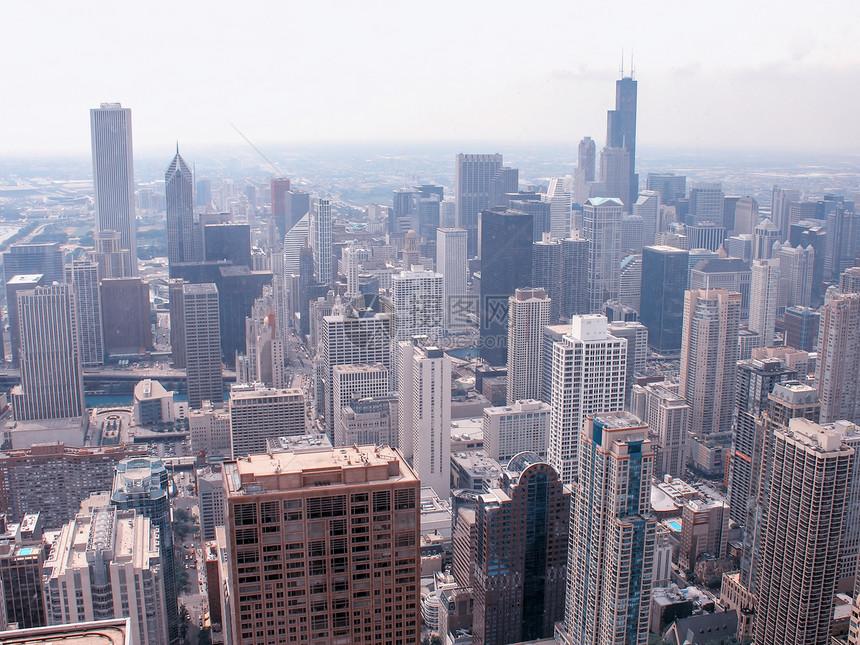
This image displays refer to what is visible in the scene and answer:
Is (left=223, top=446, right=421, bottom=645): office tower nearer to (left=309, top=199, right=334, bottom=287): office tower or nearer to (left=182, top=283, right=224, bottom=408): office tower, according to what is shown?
(left=182, top=283, right=224, bottom=408): office tower

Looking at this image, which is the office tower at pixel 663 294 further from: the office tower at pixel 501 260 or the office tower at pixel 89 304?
the office tower at pixel 89 304

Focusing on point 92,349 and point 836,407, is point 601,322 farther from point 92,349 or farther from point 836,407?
point 92,349

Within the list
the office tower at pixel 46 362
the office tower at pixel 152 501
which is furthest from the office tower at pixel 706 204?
the office tower at pixel 46 362

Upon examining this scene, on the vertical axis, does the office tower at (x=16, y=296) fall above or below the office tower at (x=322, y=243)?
below

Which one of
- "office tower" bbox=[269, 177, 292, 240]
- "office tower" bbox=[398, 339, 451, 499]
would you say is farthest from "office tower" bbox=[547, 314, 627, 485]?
"office tower" bbox=[269, 177, 292, 240]

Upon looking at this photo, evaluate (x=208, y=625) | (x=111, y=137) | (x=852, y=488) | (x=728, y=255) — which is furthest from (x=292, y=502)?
(x=728, y=255)

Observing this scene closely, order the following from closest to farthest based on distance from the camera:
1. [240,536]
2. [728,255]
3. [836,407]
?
[240,536] < [836,407] < [728,255]
